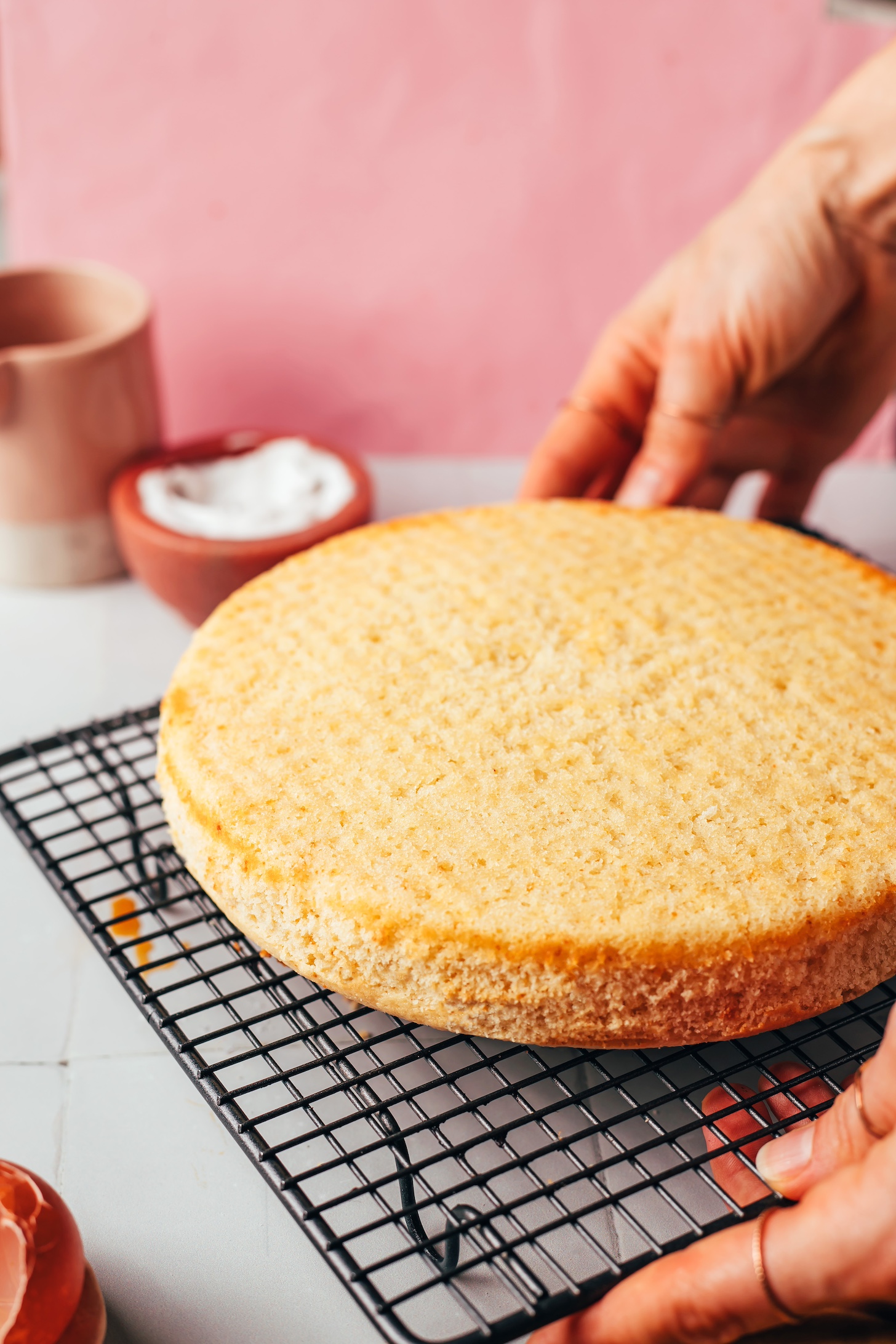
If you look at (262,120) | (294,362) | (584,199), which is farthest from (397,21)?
(294,362)

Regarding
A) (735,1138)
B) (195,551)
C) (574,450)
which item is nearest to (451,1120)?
(735,1138)

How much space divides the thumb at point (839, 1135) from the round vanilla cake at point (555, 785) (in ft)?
0.23

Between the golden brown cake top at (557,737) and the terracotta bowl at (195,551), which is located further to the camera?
the terracotta bowl at (195,551)

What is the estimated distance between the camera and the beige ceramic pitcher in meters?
1.28

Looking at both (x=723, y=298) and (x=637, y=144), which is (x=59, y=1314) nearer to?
(x=723, y=298)

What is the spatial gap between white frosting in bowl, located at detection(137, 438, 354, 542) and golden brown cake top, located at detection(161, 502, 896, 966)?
0.29 m

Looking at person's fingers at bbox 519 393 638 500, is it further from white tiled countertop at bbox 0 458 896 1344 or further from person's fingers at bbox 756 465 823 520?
white tiled countertop at bbox 0 458 896 1344

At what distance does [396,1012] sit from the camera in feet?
2.27

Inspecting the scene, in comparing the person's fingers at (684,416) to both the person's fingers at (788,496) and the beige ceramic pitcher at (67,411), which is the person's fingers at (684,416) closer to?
the person's fingers at (788,496)

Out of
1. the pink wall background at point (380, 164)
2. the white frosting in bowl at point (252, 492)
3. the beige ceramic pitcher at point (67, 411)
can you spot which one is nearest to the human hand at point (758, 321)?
the white frosting in bowl at point (252, 492)

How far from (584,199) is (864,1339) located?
1432 mm

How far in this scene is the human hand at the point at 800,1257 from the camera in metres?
0.54

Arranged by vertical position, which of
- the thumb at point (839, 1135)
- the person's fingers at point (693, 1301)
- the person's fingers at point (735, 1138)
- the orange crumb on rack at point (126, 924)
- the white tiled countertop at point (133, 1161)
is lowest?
the white tiled countertop at point (133, 1161)

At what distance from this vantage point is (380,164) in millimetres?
1596
